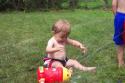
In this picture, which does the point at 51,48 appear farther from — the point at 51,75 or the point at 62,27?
the point at 51,75

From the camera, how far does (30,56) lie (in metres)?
5.75

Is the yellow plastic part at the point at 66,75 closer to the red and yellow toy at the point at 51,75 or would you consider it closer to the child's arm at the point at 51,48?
the red and yellow toy at the point at 51,75

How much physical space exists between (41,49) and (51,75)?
1.95m

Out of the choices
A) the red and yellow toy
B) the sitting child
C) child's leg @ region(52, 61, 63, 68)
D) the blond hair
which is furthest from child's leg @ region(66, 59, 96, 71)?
the red and yellow toy

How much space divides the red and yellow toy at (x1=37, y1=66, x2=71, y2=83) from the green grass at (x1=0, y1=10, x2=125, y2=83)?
111 millimetres

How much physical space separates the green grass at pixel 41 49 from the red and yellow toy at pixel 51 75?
0.36ft

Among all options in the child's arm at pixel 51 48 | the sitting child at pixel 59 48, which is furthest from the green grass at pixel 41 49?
the child's arm at pixel 51 48

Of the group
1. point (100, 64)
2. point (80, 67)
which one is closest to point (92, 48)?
point (100, 64)

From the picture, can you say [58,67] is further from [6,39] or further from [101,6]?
[101,6]

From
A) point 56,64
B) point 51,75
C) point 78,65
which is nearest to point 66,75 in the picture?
point 51,75

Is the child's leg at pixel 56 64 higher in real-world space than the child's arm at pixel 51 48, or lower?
lower

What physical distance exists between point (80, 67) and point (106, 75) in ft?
1.30

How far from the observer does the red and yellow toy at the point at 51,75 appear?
13.9ft

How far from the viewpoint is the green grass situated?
4633 mm
